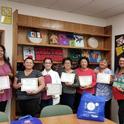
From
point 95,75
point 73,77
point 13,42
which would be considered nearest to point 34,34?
point 13,42

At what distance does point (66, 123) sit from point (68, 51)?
2.41m

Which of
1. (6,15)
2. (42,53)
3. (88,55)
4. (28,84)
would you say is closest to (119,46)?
(88,55)

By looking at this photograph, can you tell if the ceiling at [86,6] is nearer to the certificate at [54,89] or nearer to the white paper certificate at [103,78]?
the white paper certificate at [103,78]

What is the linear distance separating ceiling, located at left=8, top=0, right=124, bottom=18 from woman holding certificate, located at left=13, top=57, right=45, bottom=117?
1.29m

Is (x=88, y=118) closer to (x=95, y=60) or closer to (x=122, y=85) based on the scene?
(x=122, y=85)

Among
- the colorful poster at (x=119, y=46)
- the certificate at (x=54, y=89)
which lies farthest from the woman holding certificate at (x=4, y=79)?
the colorful poster at (x=119, y=46)

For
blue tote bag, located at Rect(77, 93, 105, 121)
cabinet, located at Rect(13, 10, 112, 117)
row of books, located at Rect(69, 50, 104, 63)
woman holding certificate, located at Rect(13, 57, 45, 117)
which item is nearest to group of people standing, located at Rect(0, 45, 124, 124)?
woman holding certificate, located at Rect(13, 57, 45, 117)

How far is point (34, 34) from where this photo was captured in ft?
12.8

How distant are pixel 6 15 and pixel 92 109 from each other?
2446 mm

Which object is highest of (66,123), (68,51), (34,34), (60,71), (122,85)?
(34,34)

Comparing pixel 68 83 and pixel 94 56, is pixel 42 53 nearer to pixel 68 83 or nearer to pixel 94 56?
pixel 68 83

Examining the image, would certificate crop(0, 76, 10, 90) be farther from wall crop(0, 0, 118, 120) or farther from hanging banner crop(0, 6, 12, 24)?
hanging banner crop(0, 6, 12, 24)

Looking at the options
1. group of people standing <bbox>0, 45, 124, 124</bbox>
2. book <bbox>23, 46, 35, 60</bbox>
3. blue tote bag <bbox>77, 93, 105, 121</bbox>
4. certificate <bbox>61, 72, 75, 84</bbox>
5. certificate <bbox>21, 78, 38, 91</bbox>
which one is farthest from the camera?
book <bbox>23, 46, 35, 60</bbox>

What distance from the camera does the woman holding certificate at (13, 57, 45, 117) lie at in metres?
3.10
